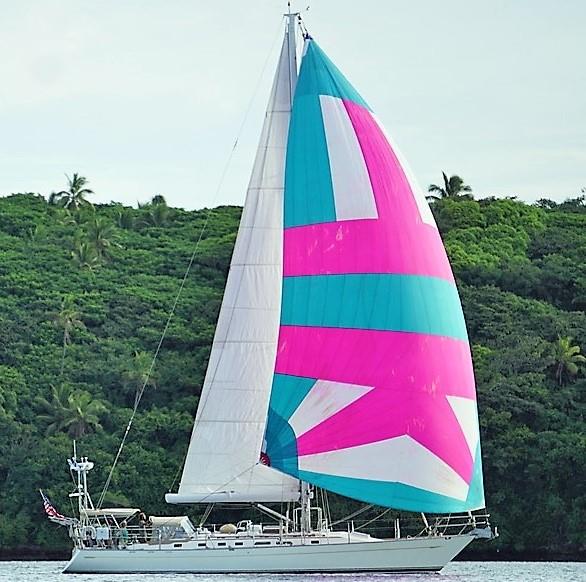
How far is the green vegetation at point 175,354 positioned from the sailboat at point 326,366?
655 inches

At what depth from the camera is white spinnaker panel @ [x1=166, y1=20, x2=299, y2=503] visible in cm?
3194

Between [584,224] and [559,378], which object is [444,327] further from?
[584,224]

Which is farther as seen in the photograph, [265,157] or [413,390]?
[265,157]

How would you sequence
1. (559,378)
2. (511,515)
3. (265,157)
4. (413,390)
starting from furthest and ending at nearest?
(559,378), (511,515), (265,157), (413,390)

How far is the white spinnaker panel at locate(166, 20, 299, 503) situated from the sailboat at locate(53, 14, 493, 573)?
0.09 feet

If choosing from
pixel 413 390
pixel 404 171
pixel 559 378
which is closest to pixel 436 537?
pixel 413 390

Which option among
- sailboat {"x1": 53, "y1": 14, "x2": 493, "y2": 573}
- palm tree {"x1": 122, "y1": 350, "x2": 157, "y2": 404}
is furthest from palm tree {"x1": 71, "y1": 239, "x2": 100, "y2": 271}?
sailboat {"x1": 53, "y1": 14, "x2": 493, "y2": 573}

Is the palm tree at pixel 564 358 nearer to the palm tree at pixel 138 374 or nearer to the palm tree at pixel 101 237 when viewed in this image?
the palm tree at pixel 138 374

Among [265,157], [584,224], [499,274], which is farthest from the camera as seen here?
[584,224]

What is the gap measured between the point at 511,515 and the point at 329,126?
19.7 m

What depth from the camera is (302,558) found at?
3092 centimetres

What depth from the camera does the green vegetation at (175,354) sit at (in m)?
48.7

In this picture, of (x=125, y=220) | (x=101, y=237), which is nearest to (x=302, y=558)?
(x=101, y=237)

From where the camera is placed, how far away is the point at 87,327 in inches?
2485
